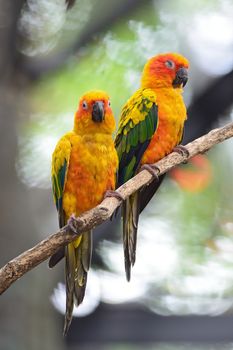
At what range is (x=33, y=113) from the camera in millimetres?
6238

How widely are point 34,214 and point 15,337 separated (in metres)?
0.98

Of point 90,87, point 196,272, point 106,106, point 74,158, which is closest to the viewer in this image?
point 106,106

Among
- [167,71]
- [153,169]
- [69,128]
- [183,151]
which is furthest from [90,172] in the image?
[69,128]

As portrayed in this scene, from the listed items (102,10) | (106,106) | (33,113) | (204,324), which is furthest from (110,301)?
(106,106)

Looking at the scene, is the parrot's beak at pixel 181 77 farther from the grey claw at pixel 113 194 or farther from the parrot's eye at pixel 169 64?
the grey claw at pixel 113 194

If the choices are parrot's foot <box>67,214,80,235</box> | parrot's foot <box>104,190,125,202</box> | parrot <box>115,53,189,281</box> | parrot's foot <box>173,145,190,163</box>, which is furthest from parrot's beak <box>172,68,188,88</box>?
parrot's foot <box>67,214,80,235</box>

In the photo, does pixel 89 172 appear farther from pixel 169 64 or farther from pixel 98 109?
pixel 169 64

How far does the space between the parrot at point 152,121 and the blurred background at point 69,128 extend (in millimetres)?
1201

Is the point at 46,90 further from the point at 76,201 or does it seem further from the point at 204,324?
the point at 76,201

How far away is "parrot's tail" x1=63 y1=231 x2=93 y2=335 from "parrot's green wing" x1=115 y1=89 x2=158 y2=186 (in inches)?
16.2

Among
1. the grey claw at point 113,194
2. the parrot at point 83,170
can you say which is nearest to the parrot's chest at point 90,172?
the parrot at point 83,170

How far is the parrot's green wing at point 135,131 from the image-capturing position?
376 cm

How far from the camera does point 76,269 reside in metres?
3.37

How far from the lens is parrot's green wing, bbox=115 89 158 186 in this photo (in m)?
3.76
